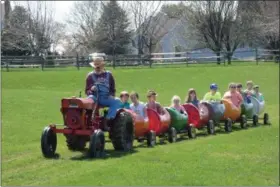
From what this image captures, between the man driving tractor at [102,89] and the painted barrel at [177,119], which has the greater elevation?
the man driving tractor at [102,89]

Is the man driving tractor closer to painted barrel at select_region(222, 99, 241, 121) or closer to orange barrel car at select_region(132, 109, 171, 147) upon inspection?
orange barrel car at select_region(132, 109, 171, 147)

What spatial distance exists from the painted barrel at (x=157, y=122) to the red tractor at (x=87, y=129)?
5.97 feet

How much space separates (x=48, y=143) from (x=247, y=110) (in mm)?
9729

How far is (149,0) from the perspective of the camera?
233 ft

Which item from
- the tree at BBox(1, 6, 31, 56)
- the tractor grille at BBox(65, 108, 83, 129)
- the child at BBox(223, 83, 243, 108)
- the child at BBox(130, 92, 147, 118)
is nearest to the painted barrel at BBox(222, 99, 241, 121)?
the child at BBox(223, 83, 243, 108)

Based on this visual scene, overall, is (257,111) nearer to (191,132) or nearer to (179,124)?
(191,132)

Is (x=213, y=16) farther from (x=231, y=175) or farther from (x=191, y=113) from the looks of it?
(x=231, y=175)

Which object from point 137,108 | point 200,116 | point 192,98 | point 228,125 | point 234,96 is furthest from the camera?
point 234,96

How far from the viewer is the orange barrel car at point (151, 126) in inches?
520

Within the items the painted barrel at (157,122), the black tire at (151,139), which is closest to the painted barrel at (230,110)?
the painted barrel at (157,122)

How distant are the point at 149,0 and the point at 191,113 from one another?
56.0 meters

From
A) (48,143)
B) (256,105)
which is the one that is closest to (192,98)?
(256,105)

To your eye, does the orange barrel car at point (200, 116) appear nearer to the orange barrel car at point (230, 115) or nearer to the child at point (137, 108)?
the orange barrel car at point (230, 115)

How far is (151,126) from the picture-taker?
14.0 m
